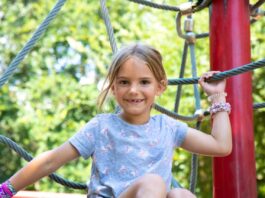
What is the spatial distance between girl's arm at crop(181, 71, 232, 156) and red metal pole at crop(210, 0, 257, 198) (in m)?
0.21

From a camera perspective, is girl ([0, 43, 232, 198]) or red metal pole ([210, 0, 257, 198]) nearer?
girl ([0, 43, 232, 198])

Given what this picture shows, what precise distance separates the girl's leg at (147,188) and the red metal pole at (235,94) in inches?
15.3

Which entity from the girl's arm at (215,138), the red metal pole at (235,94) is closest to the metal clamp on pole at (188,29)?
the red metal pole at (235,94)

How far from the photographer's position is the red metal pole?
4.18 ft

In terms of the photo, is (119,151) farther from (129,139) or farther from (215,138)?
(215,138)

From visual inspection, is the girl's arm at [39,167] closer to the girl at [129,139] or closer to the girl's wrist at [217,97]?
the girl at [129,139]

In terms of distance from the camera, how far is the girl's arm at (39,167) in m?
0.97

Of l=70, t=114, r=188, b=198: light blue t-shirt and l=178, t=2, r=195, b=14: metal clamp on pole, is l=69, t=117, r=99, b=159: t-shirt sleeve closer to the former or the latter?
l=70, t=114, r=188, b=198: light blue t-shirt

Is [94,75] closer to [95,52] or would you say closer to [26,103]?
[95,52]

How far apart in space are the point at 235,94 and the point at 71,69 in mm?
2374

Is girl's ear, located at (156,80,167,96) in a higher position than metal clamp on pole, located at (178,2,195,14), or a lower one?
lower

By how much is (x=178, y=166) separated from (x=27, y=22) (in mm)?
1376

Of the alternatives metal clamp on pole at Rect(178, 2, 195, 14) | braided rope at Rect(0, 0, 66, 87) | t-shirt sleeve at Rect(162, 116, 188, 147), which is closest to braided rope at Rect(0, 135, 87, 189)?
braided rope at Rect(0, 0, 66, 87)

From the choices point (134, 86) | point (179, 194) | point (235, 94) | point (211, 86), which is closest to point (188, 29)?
point (235, 94)
